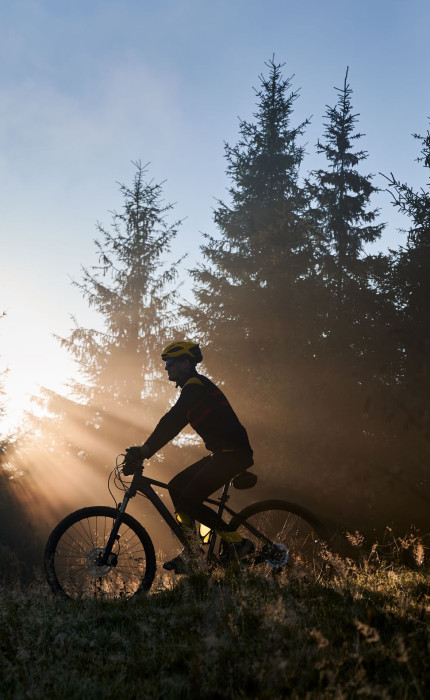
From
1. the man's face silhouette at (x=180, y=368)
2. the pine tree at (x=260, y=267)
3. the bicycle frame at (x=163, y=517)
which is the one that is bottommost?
the bicycle frame at (x=163, y=517)

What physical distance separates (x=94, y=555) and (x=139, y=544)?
1.45 ft

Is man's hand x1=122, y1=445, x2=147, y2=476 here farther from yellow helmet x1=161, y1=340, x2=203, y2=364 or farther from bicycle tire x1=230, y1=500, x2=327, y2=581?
bicycle tire x1=230, y1=500, x2=327, y2=581

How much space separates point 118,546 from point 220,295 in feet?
47.9

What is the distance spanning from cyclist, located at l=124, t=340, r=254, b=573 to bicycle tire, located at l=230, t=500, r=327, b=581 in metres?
0.16

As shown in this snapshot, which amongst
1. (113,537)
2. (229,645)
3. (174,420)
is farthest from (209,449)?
(229,645)

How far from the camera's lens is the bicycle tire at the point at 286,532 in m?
5.32

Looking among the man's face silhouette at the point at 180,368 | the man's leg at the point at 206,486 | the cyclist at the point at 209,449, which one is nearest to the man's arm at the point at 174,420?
→ the cyclist at the point at 209,449

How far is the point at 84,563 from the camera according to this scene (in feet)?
17.3

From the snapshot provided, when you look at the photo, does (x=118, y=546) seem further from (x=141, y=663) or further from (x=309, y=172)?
(x=309, y=172)

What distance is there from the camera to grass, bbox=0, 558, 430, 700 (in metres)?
2.65

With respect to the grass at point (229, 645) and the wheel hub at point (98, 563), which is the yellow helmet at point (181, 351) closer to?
the wheel hub at point (98, 563)

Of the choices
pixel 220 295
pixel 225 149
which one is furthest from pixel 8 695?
pixel 225 149

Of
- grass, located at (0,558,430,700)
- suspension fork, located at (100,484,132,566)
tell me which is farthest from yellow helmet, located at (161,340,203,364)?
grass, located at (0,558,430,700)

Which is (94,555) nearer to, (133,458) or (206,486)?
(133,458)
